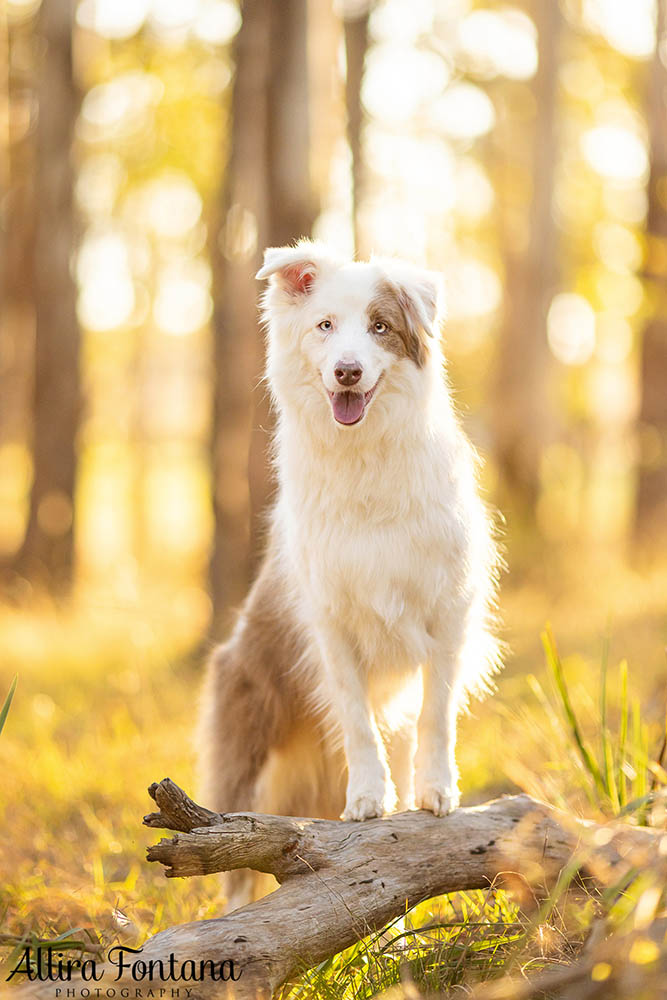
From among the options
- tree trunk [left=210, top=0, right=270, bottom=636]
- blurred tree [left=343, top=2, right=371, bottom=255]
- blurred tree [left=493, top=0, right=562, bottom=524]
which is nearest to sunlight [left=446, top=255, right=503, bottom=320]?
blurred tree [left=493, top=0, right=562, bottom=524]

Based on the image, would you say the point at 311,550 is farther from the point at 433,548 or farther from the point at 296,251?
the point at 296,251

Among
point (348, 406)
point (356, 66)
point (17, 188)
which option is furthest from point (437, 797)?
point (17, 188)

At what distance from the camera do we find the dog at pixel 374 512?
3.27 meters

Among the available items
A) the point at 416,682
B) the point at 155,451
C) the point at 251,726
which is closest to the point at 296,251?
the point at 416,682

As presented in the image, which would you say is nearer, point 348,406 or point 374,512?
point 348,406

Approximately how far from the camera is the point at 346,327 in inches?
128

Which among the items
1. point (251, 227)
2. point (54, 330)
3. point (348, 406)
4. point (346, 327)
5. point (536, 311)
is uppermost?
point (536, 311)

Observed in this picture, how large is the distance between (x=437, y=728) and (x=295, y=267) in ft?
5.44

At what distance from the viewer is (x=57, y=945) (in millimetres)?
2426

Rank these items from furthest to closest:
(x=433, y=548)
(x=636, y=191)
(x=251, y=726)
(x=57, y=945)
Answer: (x=636, y=191) → (x=251, y=726) → (x=433, y=548) → (x=57, y=945)

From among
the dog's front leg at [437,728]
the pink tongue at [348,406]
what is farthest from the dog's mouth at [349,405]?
the dog's front leg at [437,728]

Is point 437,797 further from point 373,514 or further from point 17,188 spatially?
point 17,188

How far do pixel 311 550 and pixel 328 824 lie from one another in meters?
0.89

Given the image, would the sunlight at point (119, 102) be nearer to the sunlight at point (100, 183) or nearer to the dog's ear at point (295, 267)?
the sunlight at point (100, 183)
